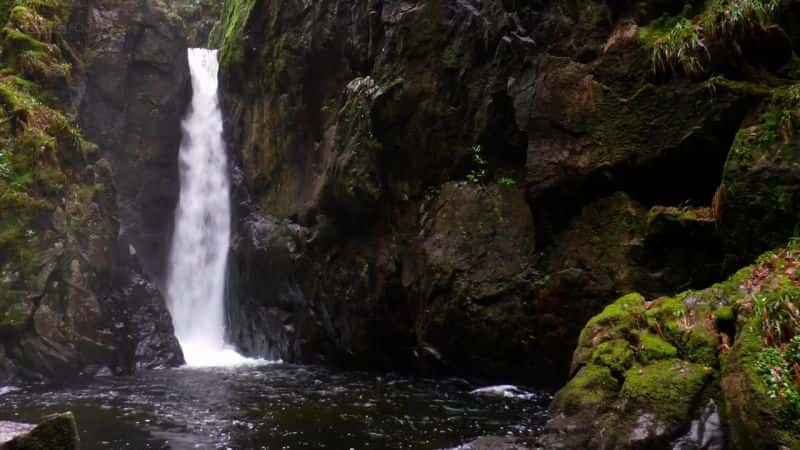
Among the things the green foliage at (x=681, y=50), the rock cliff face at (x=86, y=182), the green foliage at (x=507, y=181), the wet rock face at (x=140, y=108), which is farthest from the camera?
the wet rock face at (x=140, y=108)

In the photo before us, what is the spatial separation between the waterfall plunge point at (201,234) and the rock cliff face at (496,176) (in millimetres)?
2983

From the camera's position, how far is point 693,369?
6227 millimetres

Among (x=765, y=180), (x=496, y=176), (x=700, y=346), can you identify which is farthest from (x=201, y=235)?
(x=700, y=346)

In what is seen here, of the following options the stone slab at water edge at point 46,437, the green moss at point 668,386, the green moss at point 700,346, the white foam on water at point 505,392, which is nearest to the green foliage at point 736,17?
the green moss at point 700,346

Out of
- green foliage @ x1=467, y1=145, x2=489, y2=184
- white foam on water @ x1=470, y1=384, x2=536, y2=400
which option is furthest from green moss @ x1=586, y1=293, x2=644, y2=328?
green foliage @ x1=467, y1=145, x2=489, y2=184

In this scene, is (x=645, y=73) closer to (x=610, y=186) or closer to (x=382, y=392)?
(x=610, y=186)

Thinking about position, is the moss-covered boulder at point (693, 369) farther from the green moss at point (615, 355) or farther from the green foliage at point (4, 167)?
the green foliage at point (4, 167)

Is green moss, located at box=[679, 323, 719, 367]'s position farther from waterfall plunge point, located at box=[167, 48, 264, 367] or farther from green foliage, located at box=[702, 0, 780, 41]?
waterfall plunge point, located at box=[167, 48, 264, 367]

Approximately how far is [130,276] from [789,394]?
16.3m

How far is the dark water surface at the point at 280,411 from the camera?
8.08 meters

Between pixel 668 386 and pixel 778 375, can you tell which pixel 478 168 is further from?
pixel 778 375

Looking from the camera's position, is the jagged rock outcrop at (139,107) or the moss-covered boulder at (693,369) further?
the jagged rock outcrop at (139,107)

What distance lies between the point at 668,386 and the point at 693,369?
333 millimetres

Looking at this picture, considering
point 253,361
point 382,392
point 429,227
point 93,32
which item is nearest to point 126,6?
point 93,32
